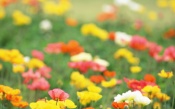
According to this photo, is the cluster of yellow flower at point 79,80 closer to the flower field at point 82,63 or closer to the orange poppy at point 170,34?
the flower field at point 82,63

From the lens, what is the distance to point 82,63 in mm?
3436

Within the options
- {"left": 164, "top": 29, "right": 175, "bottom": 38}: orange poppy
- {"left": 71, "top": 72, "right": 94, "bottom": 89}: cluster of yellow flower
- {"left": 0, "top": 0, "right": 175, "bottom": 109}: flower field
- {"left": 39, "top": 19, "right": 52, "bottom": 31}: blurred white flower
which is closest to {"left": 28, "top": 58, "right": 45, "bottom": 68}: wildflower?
{"left": 0, "top": 0, "right": 175, "bottom": 109}: flower field

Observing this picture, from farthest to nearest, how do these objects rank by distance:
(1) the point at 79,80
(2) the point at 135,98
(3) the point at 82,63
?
(3) the point at 82,63 < (1) the point at 79,80 < (2) the point at 135,98

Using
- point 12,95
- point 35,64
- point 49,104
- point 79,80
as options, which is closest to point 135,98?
point 49,104

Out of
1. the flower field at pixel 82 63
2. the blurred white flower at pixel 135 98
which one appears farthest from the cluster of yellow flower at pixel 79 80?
the blurred white flower at pixel 135 98

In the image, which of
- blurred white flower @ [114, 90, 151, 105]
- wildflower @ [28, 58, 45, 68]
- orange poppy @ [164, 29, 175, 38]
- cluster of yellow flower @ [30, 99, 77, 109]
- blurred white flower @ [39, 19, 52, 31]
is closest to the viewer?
cluster of yellow flower @ [30, 99, 77, 109]

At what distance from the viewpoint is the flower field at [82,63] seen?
252cm

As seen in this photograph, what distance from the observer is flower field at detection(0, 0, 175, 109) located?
8.25 ft

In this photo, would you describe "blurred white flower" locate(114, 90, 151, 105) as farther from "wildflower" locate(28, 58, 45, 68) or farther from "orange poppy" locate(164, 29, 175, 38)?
"orange poppy" locate(164, 29, 175, 38)

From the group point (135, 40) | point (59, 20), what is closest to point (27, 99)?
point (135, 40)

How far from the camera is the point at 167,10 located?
880cm

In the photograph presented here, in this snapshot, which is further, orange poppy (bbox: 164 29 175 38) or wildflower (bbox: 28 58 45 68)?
orange poppy (bbox: 164 29 175 38)

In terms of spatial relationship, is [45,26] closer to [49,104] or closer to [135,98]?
[135,98]

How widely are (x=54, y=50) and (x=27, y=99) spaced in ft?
3.39
